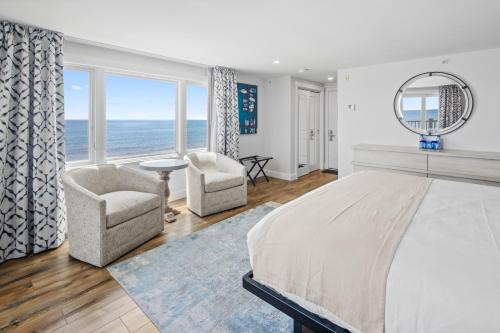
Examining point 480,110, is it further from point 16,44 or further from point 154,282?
point 16,44

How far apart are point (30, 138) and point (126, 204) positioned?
1230 mm

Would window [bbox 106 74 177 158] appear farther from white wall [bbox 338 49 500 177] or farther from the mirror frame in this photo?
the mirror frame

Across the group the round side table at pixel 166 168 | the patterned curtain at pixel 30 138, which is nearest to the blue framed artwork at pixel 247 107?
the round side table at pixel 166 168

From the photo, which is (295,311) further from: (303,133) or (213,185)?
(303,133)

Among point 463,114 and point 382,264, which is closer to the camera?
point 382,264

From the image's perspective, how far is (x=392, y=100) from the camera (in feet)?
14.6

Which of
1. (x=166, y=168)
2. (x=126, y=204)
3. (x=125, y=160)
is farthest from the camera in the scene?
(x=125, y=160)

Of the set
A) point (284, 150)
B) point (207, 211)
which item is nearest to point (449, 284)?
point (207, 211)

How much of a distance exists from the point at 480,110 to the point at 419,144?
0.85 meters

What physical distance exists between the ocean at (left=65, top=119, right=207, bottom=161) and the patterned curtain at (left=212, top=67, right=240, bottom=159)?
0.35 m

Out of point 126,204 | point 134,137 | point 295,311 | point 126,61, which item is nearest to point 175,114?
point 134,137

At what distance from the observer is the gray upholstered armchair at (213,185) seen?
3.74 metres

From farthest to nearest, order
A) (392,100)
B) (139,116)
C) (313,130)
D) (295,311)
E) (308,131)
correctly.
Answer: (313,130), (308,131), (392,100), (139,116), (295,311)

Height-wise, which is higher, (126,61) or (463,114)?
(126,61)
